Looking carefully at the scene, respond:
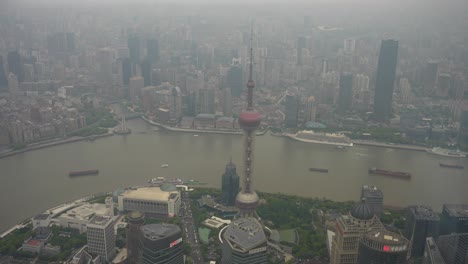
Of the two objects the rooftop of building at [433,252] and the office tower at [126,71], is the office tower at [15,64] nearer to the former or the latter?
the office tower at [126,71]

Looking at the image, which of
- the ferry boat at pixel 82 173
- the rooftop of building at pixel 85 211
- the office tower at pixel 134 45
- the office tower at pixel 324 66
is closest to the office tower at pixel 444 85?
the office tower at pixel 324 66

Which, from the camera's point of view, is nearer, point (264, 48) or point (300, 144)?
point (300, 144)

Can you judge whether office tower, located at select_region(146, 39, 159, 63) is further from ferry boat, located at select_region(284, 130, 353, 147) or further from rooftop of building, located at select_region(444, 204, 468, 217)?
rooftop of building, located at select_region(444, 204, 468, 217)

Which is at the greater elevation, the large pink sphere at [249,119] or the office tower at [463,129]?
the large pink sphere at [249,119]

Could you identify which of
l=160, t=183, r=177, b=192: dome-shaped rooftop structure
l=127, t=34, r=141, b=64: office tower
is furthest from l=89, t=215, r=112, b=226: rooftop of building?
l=127, t=34, r=141, b=64: office tower

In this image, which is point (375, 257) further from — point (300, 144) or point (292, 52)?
point (292, 52)

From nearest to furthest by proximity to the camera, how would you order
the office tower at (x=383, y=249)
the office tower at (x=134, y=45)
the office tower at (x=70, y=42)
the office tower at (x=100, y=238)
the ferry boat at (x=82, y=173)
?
the office tower at (x=383, y=249) < the office tower at (x=100, y=238) < the ferry boat at (x=82, y=173) < the office tower at (x=70, y=42) < the office tower at (x=134, y=45)

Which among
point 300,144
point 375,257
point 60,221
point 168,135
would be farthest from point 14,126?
point 375,257
